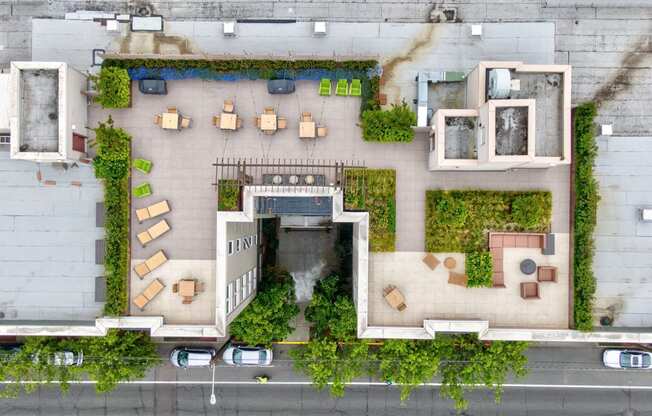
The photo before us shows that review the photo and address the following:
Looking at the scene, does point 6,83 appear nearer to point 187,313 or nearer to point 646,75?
point 187,313

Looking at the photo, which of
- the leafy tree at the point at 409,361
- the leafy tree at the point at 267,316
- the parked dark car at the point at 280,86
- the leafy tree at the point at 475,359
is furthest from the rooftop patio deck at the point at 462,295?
the parked dark car at the point at 280,86

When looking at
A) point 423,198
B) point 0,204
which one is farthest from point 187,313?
point 423,198

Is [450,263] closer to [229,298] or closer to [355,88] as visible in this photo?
[355,88]

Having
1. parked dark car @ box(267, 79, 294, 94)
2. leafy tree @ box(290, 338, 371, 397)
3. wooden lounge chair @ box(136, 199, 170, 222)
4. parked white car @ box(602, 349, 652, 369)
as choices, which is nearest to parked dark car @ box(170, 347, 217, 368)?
leafy tree @ box(290, 338, 371, 397)

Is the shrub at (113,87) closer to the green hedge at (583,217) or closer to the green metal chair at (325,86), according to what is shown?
the green metal chair at (325,86)

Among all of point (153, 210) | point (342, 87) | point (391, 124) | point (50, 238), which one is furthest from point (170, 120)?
point (391, 124)
